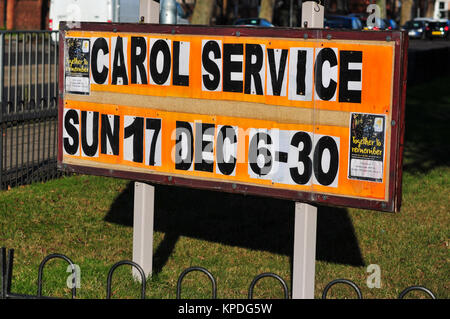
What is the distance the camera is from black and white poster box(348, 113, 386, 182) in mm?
5910

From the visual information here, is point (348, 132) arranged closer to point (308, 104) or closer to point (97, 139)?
point (308, 104)

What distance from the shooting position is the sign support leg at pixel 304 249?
6387 mm

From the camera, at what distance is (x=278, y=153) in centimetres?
636

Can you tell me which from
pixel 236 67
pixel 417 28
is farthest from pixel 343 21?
pixel 236 67

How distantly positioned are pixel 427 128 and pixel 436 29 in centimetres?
4679

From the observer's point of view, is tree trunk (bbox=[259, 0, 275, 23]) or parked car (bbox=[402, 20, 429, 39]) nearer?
tree trunk (bbox=[259, 0, 275, 23])

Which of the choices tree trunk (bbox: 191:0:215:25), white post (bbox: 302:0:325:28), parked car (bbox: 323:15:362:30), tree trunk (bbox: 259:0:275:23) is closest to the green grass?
white post (bbox: 302:0:325:28)

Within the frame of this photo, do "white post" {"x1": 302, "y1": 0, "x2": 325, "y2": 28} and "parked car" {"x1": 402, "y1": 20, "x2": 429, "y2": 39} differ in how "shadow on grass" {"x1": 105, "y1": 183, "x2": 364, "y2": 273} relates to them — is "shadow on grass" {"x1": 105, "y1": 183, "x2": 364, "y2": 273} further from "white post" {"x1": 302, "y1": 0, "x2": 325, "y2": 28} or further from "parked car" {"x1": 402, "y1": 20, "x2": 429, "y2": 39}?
"parked car" {"x1": 402, "y1": 20, "x2": 429, "y2": 39}

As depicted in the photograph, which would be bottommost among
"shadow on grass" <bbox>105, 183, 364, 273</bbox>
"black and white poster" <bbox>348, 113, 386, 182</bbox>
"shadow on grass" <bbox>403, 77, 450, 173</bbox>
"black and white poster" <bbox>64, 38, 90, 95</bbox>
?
"shadow on grass" <bbox>105, 183, 364, 273</bbox>

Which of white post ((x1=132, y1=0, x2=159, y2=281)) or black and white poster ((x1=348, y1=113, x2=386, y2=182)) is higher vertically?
black and white poster ((x1=348, y1=113, x2=386, y2=182))

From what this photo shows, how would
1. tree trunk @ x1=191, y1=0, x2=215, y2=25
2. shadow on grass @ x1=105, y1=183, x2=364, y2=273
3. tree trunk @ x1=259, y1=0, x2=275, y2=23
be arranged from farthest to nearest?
1. tree trunk @ x1=259, y1=0, x2=275, y2=23
2. tree trunk @ x1=191, y1=0, x2=215, y2=25
3. shadow on grass @ x1=105, y1=183, x2=364, y2=273

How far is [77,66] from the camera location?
7352 mm

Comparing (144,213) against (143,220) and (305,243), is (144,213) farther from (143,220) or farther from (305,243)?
(305,243)

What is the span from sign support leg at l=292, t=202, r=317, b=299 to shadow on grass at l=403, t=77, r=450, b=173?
274 inches
